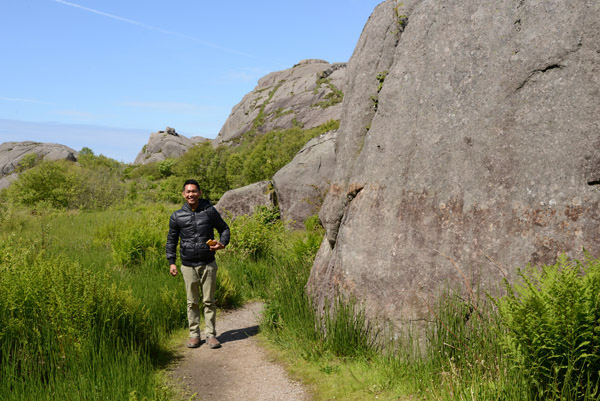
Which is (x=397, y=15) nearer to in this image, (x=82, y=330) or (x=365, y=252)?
(x=365, y=252)

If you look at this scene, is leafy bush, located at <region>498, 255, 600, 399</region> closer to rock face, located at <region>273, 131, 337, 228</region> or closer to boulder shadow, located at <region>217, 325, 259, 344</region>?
boulder shadow, located at <region>217, 325, 259, 344</region>

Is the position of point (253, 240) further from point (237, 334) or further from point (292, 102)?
point (292, 102)

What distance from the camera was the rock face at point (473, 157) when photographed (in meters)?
4.76

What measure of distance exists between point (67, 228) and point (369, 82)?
14.3m

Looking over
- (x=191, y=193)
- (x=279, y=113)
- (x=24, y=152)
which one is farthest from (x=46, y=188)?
(x=279, y=113)

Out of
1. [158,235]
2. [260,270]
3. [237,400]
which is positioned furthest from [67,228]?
[237,400]

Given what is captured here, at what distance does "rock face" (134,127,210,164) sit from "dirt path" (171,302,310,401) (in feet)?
270

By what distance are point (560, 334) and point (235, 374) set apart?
3.87 meters

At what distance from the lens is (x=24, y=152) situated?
74.4 meters

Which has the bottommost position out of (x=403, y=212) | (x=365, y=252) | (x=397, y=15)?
(x=365, y=252)

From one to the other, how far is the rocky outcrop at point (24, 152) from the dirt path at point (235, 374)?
2753 inches

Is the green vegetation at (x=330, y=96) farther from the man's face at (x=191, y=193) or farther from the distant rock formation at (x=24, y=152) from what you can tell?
the man's face at (x=191, y=193)

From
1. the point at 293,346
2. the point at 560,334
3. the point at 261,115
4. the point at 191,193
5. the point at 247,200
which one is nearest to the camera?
the point at 560,334

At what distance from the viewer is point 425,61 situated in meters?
5.92
